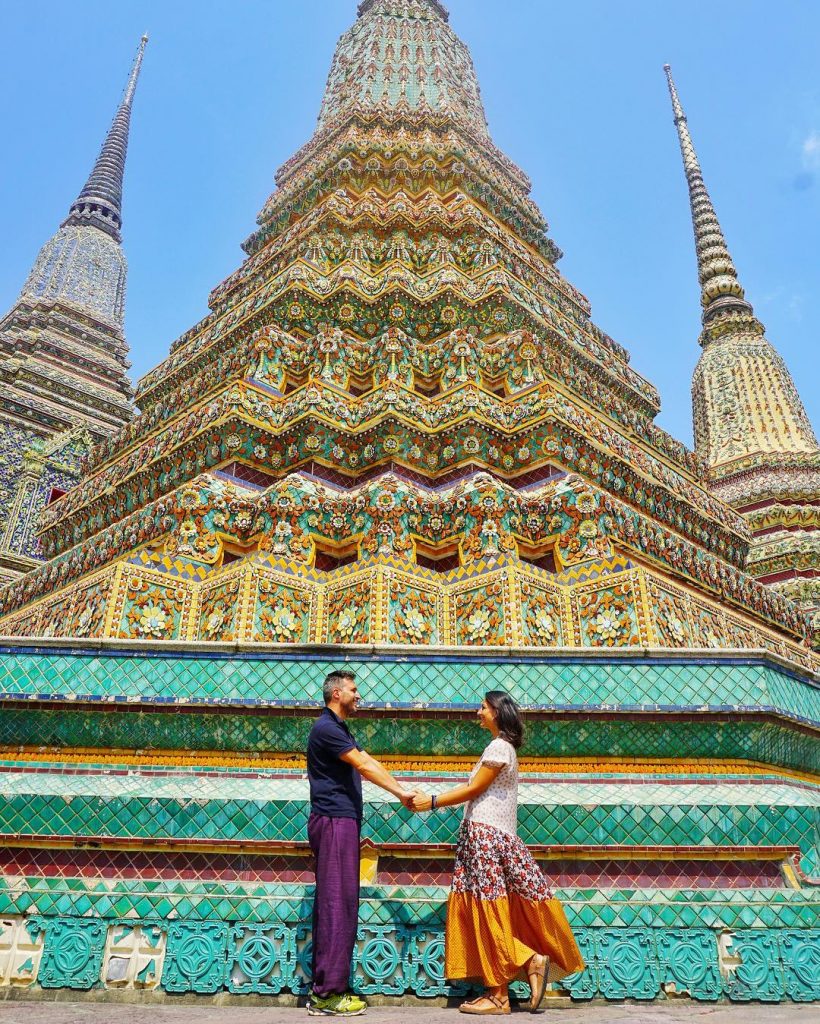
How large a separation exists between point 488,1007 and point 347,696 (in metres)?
1.11

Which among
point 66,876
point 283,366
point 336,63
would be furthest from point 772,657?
point 336,63

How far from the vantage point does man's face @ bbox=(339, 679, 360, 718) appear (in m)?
3.10

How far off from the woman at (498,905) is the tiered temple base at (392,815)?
0.25 meters

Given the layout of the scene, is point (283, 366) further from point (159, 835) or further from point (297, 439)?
point (159, 835)

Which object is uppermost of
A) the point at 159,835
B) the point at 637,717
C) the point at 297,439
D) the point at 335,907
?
the point at 297,439

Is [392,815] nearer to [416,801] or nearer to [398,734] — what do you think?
[398,734]

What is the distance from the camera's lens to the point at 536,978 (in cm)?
277

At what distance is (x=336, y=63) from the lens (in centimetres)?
1329

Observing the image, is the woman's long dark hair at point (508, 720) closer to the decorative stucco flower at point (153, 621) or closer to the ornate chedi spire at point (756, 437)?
the decorative stucco flower at point (153, 621)

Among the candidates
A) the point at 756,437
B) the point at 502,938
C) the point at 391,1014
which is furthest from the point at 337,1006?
the point at 756,437

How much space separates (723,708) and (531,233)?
754 cm

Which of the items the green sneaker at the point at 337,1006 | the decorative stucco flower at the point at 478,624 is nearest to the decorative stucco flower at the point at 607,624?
the decorative stucco flower at the point at 478,624

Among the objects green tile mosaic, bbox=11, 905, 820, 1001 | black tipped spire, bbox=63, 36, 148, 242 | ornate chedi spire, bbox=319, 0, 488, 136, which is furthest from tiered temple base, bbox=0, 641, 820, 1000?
black tipped spire, bbox=63, 36, 148, 242

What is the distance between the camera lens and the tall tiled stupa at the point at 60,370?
13781 millimetres
